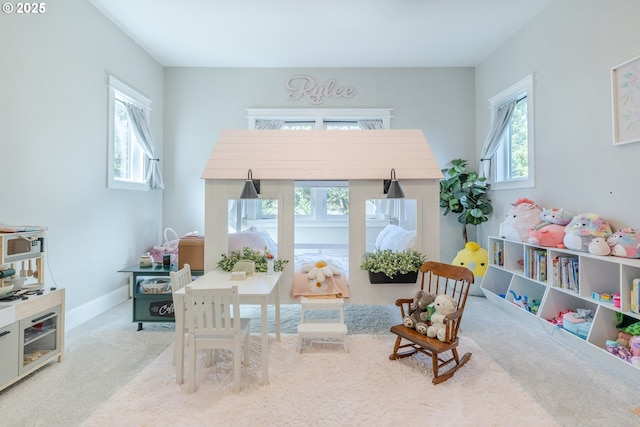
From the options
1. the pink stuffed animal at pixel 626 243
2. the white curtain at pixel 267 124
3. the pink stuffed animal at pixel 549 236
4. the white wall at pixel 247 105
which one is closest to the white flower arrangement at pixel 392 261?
the pink stuffed animal at pixel 549 236

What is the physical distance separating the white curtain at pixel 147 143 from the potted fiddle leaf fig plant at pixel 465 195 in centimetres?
441

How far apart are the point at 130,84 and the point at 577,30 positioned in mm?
5381

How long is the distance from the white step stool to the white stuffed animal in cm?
75

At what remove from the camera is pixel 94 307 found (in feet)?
11.9

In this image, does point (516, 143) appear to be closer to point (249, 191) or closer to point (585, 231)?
point (585, 231)

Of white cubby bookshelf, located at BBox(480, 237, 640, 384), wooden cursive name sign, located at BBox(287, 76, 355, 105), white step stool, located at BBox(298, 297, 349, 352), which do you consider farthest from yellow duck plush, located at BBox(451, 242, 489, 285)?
wooden cursive name sign, located at BBox(287, 76, 355, 105)

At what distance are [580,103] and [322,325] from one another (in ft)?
11.1

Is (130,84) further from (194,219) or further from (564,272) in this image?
(564,272)

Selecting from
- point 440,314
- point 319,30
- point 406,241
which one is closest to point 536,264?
point 406,241

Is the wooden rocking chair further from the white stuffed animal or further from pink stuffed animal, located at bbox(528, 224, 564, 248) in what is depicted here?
pink stuffed animal, located at bbox(528, 224, 564, 248)

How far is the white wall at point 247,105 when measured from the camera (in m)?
5.14

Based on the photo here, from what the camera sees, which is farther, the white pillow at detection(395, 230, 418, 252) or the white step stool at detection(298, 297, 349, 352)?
the white pillow at detection(395, 230, 418, 252)

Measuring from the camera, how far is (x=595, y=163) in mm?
2967

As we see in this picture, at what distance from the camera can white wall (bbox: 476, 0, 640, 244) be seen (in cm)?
269
